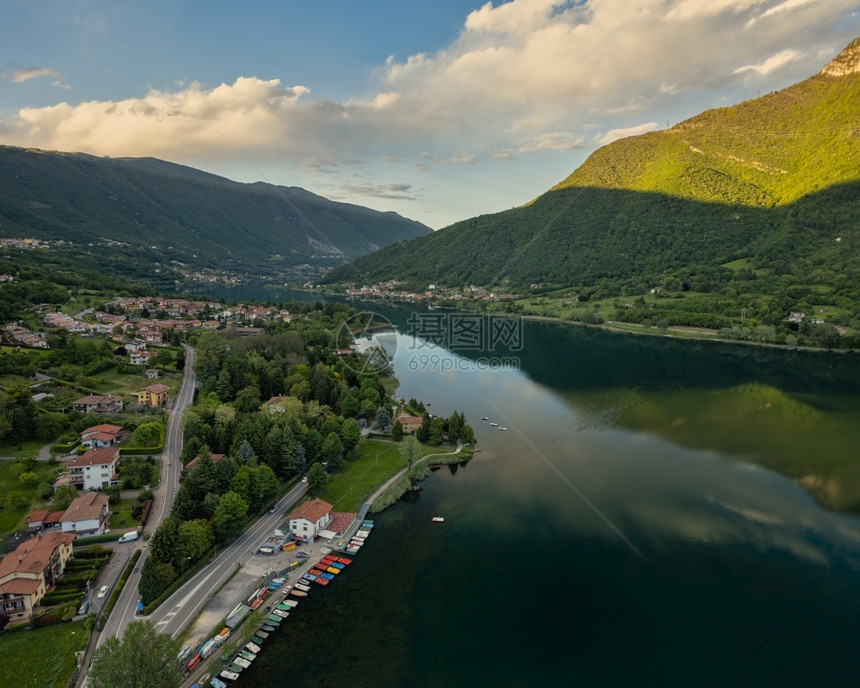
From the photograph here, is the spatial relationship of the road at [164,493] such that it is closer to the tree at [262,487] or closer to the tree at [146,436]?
the tree at [146,436]

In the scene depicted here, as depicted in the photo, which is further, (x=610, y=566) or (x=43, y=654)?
(x=610, y=566)

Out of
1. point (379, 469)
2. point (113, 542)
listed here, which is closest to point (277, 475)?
point (379, 469)

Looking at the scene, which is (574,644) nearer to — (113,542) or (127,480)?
(113,542)

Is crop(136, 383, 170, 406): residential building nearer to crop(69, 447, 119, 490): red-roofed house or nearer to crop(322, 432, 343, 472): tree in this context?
crop(69, 447, 119, 490): red-roofed house

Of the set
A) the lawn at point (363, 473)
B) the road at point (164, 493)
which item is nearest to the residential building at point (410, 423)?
the lawn at point (363, 473)

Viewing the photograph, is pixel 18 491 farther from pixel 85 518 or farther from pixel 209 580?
pixel 209 580

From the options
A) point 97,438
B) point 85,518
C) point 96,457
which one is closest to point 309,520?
point 85,518
